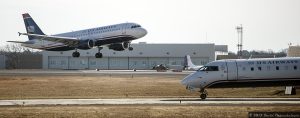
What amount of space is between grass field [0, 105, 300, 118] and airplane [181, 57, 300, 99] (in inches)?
253

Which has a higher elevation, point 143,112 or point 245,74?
point 245,74

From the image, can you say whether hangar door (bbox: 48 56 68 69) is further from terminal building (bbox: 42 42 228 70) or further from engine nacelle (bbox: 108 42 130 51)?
engine nacelle (bbox: 108 42 130 51)

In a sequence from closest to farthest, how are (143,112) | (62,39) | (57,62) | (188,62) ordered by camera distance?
1. (143,112)
2. (62,39)
3. (188,62)
4. (57,62)

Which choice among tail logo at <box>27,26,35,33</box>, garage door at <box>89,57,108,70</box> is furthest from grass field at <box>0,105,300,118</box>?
garage door at <box>89,57,108,70</box>

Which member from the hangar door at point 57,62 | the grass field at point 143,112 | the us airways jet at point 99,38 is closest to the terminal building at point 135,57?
the hangar door at point 57,62

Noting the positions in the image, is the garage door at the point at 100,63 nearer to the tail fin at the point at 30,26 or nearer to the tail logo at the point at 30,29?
the tail fin at the point at 30,26

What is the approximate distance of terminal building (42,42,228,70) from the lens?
420 feet

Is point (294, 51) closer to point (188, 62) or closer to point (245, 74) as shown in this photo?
point (245, 74)

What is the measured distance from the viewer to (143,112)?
2895 cm

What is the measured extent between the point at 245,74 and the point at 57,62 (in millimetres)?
96900

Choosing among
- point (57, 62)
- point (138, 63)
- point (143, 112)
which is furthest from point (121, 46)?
point (57, 62)

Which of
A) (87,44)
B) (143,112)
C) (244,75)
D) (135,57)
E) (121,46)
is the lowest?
(143,112)

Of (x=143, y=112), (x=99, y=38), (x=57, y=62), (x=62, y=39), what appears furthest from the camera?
(x=57, y=62)

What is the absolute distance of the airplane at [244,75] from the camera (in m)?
37.8
